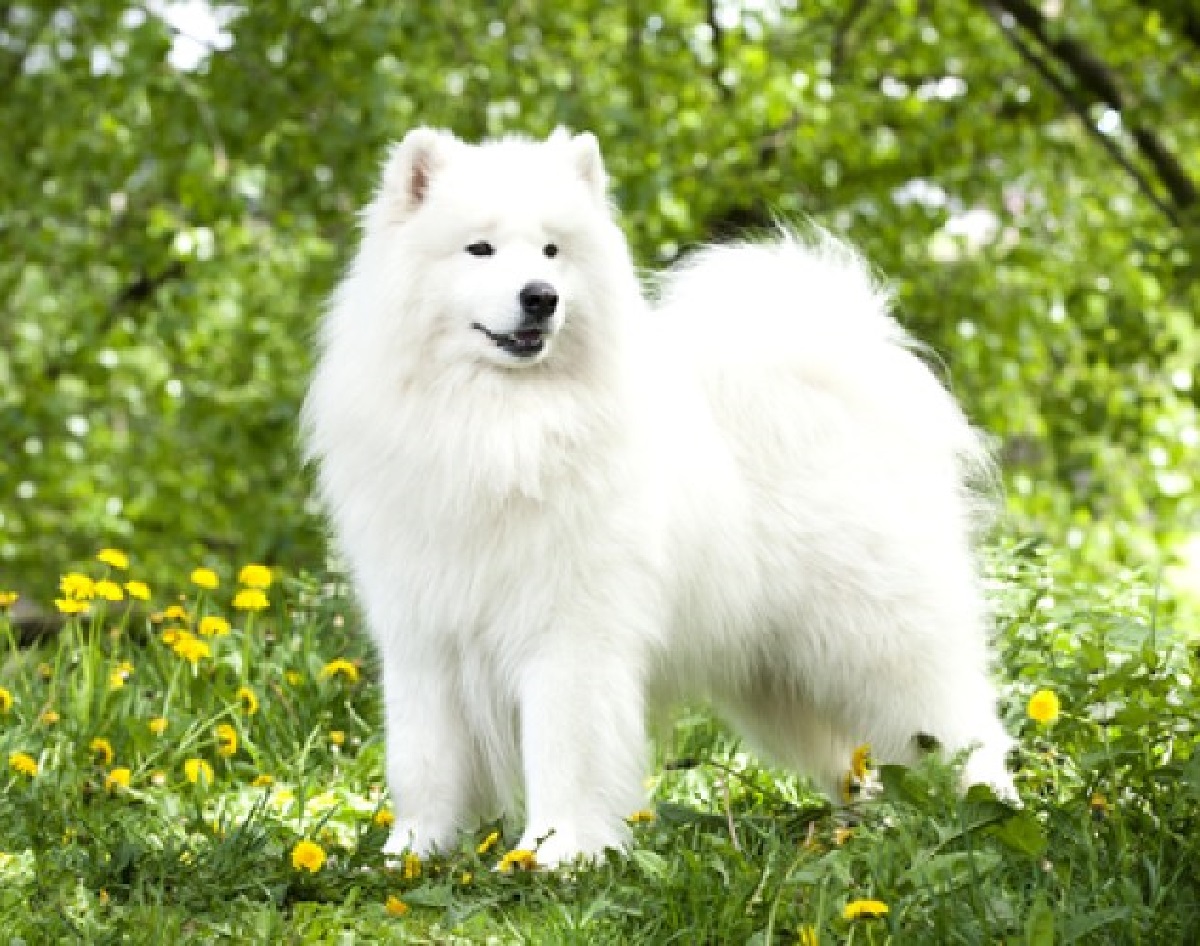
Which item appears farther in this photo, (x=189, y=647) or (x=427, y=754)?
(x=189, y=647)

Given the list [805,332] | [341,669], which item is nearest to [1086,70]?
[805,332]

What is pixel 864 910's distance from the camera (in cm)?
247

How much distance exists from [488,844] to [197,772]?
2.65 ft

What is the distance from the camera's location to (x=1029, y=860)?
2711 millimetres

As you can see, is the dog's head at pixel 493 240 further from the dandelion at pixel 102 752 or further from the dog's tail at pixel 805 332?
the dandelion at pixel 102 752

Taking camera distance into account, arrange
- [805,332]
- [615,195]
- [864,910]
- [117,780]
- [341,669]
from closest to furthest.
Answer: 1. [864,910]
2. [117,780]
3. [805,332]
4. [341,669]
5. [615,195]

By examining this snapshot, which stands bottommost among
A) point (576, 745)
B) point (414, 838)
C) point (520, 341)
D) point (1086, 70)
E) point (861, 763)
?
point (414, 838)

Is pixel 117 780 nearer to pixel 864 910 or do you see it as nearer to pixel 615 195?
pixel 864 910

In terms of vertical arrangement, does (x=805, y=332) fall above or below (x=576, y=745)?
above

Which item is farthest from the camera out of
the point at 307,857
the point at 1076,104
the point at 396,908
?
the point at 1076,104

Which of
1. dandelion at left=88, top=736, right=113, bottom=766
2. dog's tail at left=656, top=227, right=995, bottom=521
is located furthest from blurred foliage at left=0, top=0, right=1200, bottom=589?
dandelion at left=88, top=736, right=113, bottom=766

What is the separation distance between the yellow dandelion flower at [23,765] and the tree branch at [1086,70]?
594 centimetres

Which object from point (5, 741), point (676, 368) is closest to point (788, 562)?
point (676, 368)

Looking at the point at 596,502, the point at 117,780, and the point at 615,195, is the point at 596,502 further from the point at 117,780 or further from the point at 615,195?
the point at 615,195
